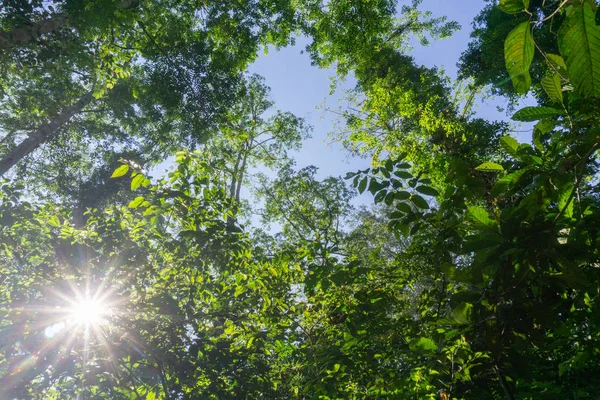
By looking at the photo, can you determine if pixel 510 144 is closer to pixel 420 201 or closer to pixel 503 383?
pixel 420 201

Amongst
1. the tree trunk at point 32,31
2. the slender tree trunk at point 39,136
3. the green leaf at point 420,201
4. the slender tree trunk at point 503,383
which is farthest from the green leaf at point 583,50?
the slender tree trunk at point 39,136

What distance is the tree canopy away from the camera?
4.24ft

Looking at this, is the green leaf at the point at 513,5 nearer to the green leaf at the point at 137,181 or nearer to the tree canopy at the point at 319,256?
the tree canopy at the point at 319,256

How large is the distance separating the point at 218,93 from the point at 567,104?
7.75 metres

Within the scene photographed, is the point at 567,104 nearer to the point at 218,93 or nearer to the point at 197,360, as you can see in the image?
the point at 197,360

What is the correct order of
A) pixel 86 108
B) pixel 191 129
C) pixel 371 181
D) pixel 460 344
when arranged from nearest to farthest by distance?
pixel 460 344 < pixel 371 181 < pixel 191 129 < pixel 86 108

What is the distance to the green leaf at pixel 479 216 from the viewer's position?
4.04 feet

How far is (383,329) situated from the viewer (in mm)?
2402

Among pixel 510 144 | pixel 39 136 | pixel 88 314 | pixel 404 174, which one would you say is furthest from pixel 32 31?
pixel 510 144

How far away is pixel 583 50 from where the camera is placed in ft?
2.06

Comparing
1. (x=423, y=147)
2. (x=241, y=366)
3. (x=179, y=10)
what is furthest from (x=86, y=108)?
(x=241, y=366)

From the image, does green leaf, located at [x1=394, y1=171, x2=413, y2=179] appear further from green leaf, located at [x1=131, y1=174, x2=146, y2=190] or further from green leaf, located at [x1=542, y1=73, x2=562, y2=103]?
green leaf, located at [x1=131, y1=174, x2=146, y2=190]

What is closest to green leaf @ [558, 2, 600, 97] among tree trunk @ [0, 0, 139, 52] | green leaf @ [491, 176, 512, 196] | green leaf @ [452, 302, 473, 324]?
green leaf @ [491, 176, 512, 196]

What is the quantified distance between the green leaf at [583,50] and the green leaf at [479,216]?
63 centimetres
